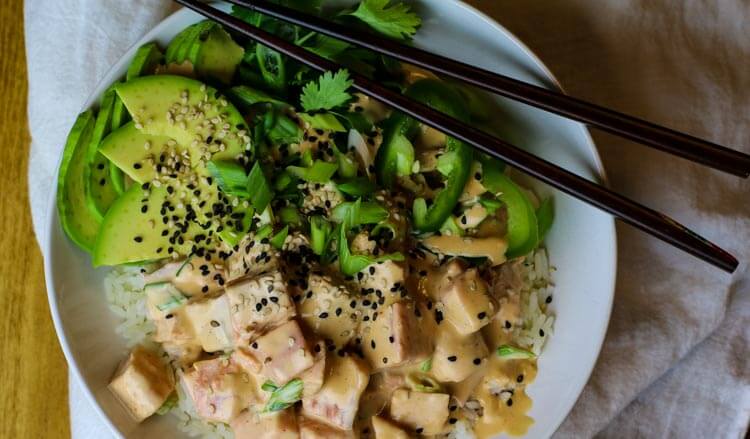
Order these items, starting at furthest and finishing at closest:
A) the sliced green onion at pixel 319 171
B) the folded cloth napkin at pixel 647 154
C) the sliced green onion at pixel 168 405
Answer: the folded cloth napkin at pixel 647 154 < the sliced green onion at pixel 168 405 < the sliced green onion at pixel 319 171

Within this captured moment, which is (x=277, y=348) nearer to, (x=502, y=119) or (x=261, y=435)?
(x=261, y=435)

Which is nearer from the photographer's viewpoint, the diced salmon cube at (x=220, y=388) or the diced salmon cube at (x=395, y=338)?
the diced salmon cube at (x=395, y=338)

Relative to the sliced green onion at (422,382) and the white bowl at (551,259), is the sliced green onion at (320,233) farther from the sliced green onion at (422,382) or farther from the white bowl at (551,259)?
the white bowl at (551,259)

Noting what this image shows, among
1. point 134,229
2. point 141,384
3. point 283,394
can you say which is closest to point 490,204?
point 283,394

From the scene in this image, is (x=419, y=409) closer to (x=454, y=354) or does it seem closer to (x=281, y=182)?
(x=454, y=354)

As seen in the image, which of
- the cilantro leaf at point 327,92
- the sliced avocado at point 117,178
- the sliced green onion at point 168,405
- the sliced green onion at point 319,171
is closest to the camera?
the cilantro leaf at point 327,92

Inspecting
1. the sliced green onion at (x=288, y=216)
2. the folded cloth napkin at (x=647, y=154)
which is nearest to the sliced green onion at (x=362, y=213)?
the sliced green onion at (x=288, y=216)
